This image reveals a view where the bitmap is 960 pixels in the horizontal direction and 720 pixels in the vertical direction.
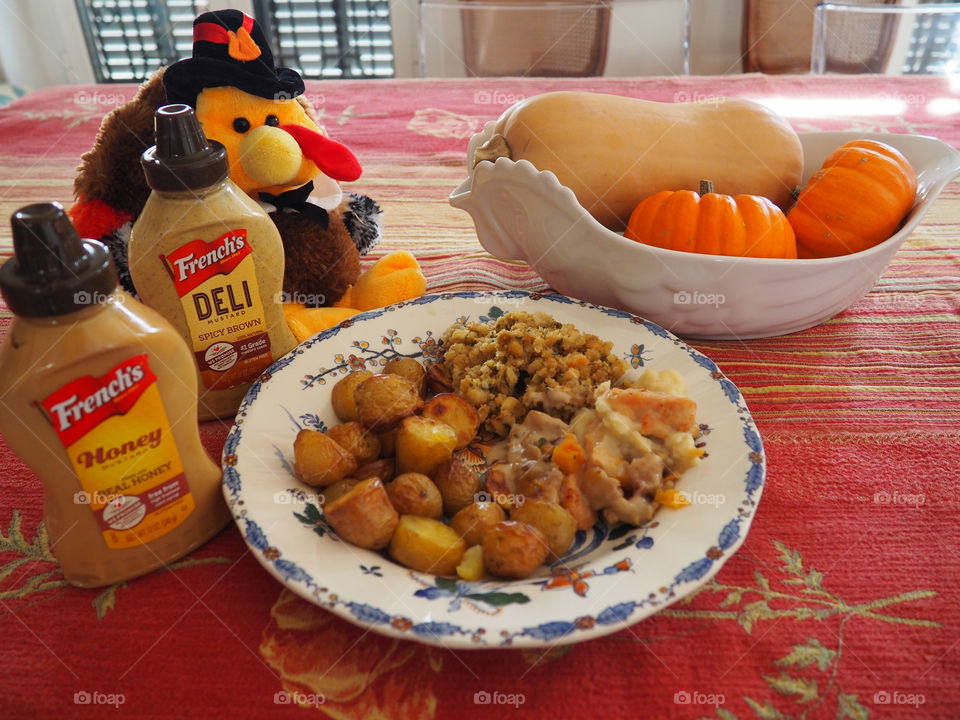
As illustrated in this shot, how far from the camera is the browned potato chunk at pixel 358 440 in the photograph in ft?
2.32

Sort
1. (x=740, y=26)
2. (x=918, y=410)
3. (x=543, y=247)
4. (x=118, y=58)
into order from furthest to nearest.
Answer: (x=118, y=58) < (x=740, y=26) < (x=543, y=247) < (x=918, y=410)

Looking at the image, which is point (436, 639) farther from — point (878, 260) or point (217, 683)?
point (878, 260)

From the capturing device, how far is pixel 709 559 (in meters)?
0.58

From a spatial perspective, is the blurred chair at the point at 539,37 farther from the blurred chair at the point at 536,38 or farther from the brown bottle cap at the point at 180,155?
the brown bottle cap at the point at 180,155

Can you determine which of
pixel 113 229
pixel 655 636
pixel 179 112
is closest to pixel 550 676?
pixel 655 636

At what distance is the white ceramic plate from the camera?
0.54 meters

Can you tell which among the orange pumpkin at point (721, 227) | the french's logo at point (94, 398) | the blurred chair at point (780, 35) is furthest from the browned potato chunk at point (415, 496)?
the blurred chair at point (780, 35)

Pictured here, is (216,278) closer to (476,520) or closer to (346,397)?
(346,397)

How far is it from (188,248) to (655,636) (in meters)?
0.58

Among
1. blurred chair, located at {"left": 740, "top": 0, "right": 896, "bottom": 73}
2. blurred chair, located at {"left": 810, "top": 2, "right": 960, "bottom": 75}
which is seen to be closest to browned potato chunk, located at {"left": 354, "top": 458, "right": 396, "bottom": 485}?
blurred chair, located at {"left": 810, "top": 2, "right": 960, "bottom": 75}

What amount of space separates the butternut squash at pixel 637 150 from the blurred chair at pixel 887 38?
945 mm

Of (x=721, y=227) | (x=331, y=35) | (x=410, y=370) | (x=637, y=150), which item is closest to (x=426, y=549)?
(x=410, y=370)

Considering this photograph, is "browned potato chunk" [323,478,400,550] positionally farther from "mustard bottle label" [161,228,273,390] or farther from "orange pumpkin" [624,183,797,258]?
"orange pumpkin" [624,183,797,258]

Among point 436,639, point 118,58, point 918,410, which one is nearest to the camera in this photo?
point 436,639
